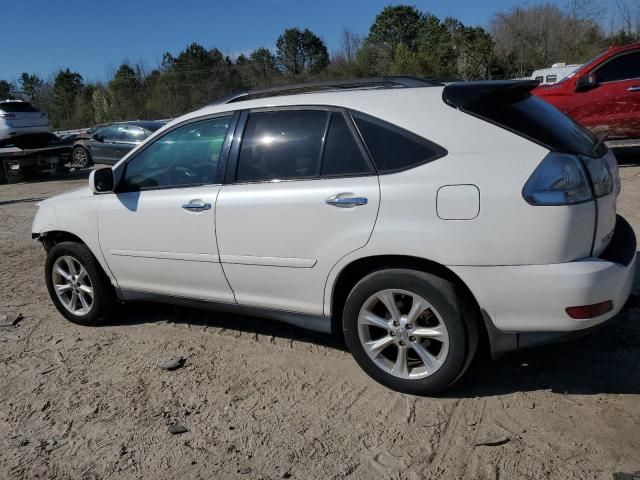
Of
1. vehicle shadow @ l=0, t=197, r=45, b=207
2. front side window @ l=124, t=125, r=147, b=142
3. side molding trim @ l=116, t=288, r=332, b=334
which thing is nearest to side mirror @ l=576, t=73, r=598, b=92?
side molding trim @ l=116, t=288, r=332, b=334

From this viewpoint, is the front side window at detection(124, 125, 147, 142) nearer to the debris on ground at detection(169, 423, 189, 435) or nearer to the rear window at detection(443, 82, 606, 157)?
the debris on ground at detection(169, 423, 189, 435)

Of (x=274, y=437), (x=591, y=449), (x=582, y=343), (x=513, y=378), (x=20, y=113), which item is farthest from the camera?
(x=20, y=113)

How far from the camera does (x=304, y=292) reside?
11.3 feet

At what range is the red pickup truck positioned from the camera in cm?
952

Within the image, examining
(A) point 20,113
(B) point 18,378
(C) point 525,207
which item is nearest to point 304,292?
(C) point 525,207

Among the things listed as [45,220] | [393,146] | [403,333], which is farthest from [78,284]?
[393,146]

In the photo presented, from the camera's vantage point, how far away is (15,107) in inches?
653

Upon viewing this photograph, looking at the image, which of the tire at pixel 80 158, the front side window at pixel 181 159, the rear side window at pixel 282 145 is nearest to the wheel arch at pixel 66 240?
the front side window at pixel 181 159

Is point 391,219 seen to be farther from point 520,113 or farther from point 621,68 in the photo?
point 621,68

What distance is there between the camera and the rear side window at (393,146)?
3012 mm

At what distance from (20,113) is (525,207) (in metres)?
17.0

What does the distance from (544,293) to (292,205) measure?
4.72 ft

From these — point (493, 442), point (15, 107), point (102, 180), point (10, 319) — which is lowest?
point (493, 442)

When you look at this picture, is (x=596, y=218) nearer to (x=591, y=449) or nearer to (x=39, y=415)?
(x=591, y=449)
